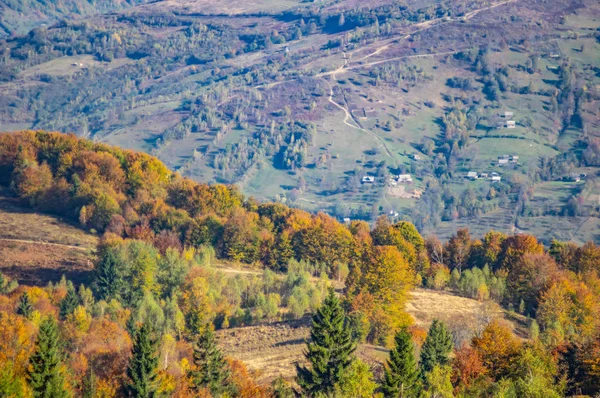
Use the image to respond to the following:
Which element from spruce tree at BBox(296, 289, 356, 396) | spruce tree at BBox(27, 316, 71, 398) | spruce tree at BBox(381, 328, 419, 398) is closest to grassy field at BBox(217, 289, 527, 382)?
spruce tree at BBox(296, 289, 356, 396)

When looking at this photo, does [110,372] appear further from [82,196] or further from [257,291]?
[82,196]

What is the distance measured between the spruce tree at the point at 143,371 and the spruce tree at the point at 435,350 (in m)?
25.2

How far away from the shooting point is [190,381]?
68125 mm

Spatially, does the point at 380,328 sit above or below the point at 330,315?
below

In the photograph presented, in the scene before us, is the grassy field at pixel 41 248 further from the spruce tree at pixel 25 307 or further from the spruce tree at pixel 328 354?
the spruce tree at pixel 328 354

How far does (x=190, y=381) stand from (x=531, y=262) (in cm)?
7221

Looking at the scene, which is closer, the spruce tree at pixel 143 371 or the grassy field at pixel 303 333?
the spruce tree at pixel 143 371

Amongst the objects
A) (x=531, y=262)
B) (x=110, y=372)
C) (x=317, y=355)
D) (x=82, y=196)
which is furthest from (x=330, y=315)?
(x=82, y=196)

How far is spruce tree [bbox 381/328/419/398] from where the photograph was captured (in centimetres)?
6738

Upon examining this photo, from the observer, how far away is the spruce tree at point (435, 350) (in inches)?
3034

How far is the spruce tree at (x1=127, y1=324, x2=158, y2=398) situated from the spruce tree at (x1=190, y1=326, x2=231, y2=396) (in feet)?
17.8

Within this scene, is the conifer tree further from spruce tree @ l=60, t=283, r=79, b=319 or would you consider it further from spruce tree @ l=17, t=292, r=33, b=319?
spruce tree @ l=60, t=283, r=79, b=319

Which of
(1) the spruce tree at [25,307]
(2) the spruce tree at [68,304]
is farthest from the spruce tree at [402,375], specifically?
(1) the spruce tree at [25,307]

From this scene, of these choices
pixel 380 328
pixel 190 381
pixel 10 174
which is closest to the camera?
pixel 190 381
